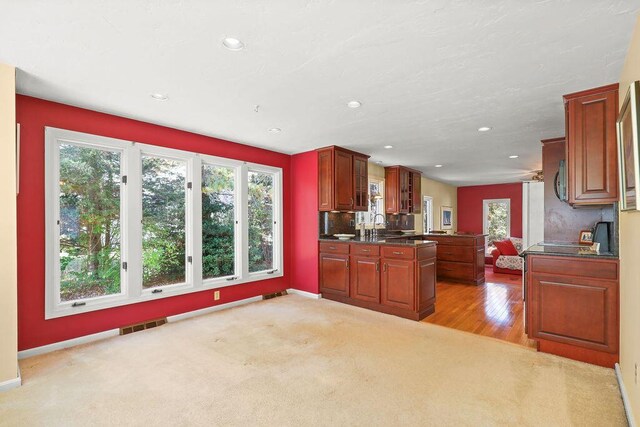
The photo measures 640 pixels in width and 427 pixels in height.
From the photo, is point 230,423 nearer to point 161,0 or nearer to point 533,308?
point 161,0

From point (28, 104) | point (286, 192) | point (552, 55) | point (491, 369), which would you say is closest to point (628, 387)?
point (491, 369)

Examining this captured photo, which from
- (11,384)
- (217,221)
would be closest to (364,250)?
(217,221)

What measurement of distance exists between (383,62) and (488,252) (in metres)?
9.10

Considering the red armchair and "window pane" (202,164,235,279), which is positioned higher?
"window pane" (202,164,235,279)

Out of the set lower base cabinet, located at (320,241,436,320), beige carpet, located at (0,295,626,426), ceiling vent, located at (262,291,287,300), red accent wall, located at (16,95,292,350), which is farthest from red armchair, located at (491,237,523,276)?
red accent wall, located at (16,95,292,350)

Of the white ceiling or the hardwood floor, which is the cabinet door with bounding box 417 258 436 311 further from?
the white ceiling

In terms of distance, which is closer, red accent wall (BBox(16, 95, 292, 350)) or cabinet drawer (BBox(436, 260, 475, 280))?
red accent wall (BBox(16, 95, 292, 350))

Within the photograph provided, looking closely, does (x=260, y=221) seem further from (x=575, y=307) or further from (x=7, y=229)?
(x=575, y=307)

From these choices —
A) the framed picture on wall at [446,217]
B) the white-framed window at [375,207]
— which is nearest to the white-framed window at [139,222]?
the white-framed window at [375,207]

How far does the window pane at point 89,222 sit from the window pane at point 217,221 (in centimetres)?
106

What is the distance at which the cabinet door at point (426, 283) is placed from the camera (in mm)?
3965

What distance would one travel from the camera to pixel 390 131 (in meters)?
4.07

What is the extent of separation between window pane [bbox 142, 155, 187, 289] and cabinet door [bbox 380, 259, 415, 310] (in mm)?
2675

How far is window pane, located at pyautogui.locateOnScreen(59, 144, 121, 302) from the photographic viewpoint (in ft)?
10.3
